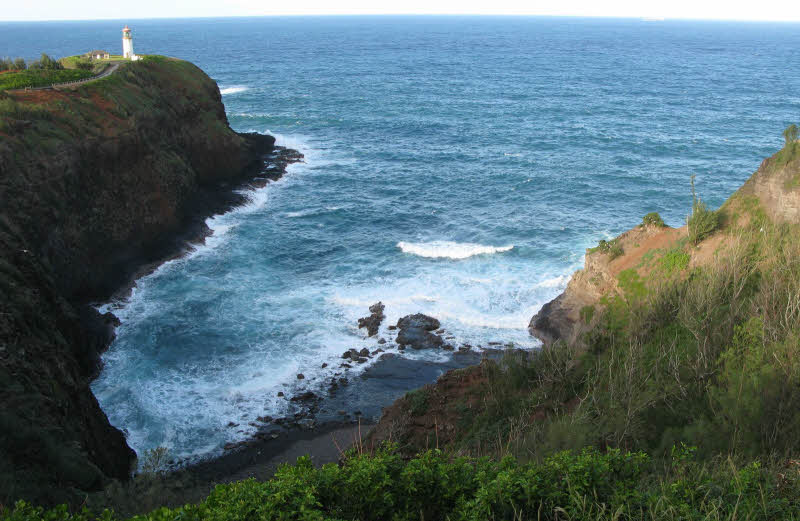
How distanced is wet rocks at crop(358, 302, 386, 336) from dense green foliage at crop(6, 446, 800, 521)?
63.8 feet

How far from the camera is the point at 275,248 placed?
136 feet

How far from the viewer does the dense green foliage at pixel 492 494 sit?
1028 centimetres

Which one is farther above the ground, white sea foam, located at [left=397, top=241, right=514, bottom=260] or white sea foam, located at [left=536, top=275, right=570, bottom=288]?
white sea foam, located at [left=397, top=241, right=514, bottom=260]

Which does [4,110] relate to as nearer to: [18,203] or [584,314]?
[18,203]

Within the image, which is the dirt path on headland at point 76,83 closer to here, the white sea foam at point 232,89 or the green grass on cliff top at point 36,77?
the green grass on cliff top at point 36,77

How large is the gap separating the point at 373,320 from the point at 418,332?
2700mm

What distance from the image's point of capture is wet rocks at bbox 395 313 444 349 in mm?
30578

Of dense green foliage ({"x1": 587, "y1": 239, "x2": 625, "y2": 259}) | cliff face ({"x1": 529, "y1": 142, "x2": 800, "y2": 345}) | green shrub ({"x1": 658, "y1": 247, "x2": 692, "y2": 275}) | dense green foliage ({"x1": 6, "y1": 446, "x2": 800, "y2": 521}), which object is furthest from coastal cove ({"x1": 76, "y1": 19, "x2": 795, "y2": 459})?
dense green foliage ({"x1": 6, "y1": 446, "x2": 800, "y2": 521})

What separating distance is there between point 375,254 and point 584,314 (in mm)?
16852

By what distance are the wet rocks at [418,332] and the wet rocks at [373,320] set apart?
1.17 meters

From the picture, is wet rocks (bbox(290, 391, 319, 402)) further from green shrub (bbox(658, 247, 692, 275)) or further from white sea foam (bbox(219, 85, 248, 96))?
white sea foam (bbox(219, 85, 248, 96))

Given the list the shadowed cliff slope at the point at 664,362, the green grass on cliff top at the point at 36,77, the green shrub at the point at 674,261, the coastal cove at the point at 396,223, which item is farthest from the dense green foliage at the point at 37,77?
the green shrub at the point at 674,261

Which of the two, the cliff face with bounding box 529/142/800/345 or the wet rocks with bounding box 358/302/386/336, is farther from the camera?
the wet rocks with bounding box 358/302/386/336

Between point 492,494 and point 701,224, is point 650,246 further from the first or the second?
point 492,494
